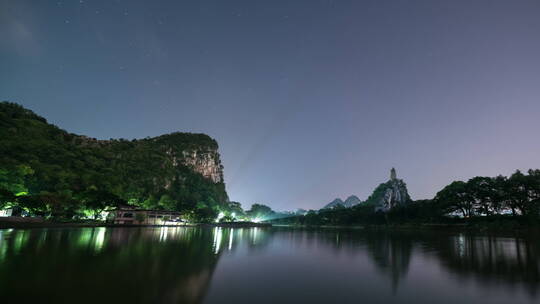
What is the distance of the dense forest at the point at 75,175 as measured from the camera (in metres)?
57.8

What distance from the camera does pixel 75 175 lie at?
86.1 metres

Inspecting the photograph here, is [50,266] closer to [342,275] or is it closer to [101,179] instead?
[342,275]

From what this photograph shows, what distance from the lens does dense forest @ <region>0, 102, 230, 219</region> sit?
5775 centimetres

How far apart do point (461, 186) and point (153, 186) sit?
14385 cm

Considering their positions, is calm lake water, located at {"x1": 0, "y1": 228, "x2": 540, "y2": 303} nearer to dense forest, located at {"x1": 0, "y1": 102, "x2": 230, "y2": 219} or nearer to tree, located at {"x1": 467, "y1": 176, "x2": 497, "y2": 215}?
dense forest, located at {"x1": 0, "y1": 102, "x2": 230, "y2": 219}

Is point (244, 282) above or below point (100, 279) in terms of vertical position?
below

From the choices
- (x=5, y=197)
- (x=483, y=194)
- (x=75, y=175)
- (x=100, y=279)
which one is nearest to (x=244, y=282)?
(x=100, y=279)

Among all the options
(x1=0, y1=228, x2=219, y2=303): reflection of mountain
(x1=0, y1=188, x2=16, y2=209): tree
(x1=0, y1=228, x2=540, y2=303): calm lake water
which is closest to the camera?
(x1=0, y1=228, x2=219, y2=303): reflection of mountain

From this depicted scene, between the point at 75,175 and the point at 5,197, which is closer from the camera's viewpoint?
the point at 5,197

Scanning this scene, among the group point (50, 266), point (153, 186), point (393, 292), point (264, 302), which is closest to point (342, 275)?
point (393, 292)

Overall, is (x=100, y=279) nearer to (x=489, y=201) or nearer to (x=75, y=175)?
(x=489, y=201)

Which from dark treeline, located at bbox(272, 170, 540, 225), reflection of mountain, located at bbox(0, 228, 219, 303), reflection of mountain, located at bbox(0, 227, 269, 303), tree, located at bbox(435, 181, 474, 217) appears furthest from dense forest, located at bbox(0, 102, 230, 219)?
tree, located at bbox(435, 181, 474, 217)

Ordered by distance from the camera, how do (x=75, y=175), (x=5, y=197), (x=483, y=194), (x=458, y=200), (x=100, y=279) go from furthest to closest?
1. (x=75, y=175)
2. (x=458, y=200)
3. (x=483, y=194)
4. (x=5, y=197)
5. (x=100, y=279)

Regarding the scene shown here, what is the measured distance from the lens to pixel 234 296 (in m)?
8.96
